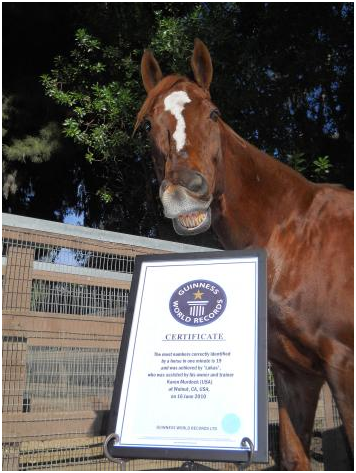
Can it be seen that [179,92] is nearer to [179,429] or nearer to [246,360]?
[246,360]

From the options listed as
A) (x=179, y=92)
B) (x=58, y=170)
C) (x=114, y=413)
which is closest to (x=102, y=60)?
(x=58, y=170)

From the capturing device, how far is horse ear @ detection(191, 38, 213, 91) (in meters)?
2.61

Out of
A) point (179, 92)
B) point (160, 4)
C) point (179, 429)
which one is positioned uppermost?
point (160, 4)

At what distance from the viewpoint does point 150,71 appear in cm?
278

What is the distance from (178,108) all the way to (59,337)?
178 cm

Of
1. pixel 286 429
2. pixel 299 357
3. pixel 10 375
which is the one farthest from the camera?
pixel 10 375

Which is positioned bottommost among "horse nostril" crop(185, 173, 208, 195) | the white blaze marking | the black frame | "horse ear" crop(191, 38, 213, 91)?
the black frame

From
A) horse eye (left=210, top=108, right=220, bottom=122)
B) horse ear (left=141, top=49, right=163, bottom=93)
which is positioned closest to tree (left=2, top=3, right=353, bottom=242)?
horse ear (left=141, top=49, right=163, bottom=93)

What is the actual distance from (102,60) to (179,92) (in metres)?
5.78

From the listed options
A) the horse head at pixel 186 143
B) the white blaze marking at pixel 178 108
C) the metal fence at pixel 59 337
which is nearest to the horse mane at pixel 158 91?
the horse head at pixel 186 143

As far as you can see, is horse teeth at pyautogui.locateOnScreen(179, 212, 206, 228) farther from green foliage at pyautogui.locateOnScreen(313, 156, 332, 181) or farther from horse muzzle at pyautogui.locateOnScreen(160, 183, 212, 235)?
green foliage at pyautogui.locateOnScreen(313, 156, 332, 181)

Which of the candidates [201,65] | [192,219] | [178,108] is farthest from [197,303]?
[201,65]

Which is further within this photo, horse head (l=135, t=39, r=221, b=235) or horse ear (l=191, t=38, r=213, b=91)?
horse ear (l=191, t=38, r=213, b=91)

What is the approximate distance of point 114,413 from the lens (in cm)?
191
